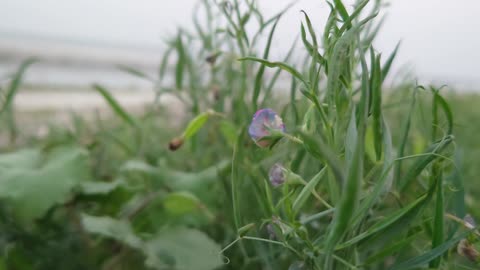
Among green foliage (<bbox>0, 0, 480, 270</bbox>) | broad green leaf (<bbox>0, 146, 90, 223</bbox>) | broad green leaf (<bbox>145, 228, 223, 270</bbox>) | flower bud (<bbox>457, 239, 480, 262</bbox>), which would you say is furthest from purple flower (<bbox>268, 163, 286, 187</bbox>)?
broad green leaf (<bbox>0, 146, 90, 223</bbox>)

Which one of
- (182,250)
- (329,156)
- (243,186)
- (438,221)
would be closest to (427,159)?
(438,221)

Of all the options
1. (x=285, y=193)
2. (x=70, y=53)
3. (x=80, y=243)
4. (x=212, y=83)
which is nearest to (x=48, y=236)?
(x=80, y=243)

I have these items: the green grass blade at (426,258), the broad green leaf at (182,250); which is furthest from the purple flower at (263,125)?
the broad green leaf at (182,250)

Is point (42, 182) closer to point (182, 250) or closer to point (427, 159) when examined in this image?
point (182, 250)

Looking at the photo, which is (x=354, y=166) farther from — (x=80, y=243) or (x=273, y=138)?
(x=80, y=243)

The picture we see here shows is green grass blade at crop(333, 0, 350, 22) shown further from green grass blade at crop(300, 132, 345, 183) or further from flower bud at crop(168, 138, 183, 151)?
flower bud at crop(168, 138, 183, 151)
